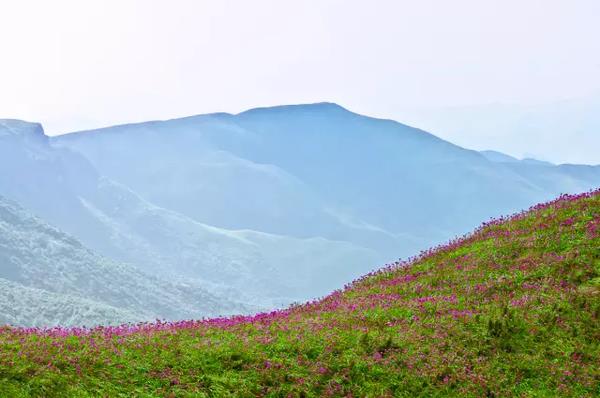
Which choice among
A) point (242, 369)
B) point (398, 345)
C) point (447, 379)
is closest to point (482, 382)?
point (447, 379)

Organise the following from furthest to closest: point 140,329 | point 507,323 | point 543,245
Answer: point 543,245, point 140,329, point 507,323

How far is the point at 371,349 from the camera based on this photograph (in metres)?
14.3

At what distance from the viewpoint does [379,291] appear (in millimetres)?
20438

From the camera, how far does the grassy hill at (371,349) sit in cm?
1280

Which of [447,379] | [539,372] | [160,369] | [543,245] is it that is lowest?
[160,369]

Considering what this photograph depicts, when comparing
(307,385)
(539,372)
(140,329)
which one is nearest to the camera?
(307,385)

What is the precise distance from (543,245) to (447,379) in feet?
27.7

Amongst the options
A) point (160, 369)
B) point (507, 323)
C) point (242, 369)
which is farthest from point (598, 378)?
point (160, 369)

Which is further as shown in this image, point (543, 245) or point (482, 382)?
point (543, 245)

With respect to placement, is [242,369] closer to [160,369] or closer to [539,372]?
[160,369]

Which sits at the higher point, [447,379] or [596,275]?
[596,275]

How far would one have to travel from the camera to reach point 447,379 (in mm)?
13391

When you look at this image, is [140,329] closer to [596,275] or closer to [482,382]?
[482,382]

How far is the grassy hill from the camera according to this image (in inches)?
504
